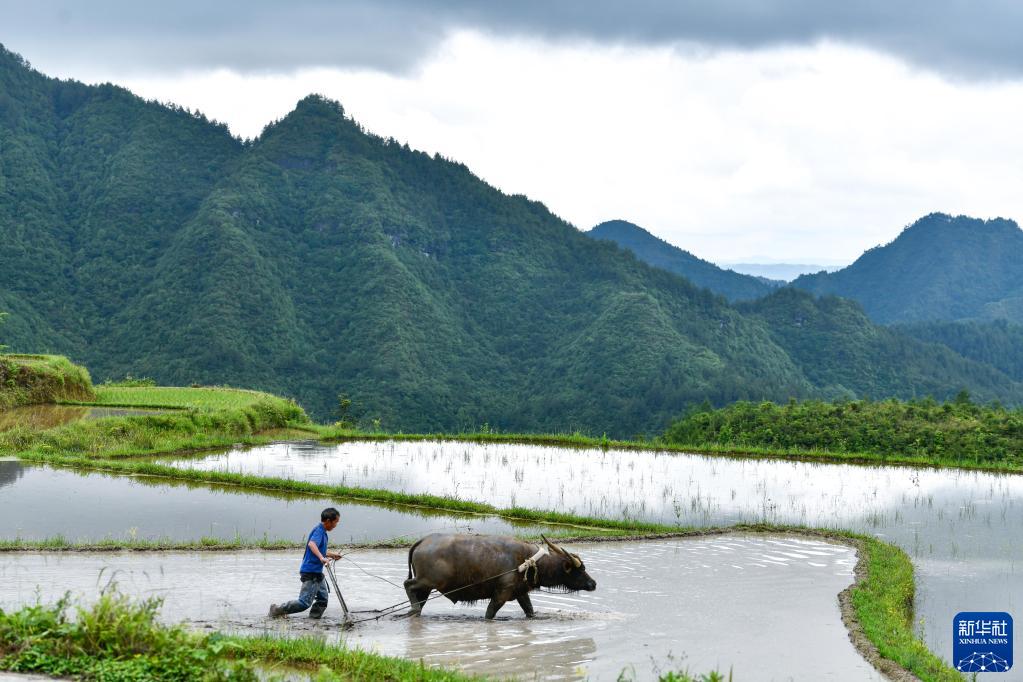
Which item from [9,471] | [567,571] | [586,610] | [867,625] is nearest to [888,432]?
[867,625]

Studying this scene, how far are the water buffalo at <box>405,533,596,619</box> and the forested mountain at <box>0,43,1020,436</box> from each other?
156 feet

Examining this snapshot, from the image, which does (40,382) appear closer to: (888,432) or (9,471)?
(9,471)

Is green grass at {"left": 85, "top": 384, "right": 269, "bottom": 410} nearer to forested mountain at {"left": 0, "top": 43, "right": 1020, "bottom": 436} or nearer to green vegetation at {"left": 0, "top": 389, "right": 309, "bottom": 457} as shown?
green vegetation at {"left": 0, "top": 389, "right": 309, "bottom": 457}

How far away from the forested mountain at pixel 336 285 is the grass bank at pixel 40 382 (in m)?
28.5

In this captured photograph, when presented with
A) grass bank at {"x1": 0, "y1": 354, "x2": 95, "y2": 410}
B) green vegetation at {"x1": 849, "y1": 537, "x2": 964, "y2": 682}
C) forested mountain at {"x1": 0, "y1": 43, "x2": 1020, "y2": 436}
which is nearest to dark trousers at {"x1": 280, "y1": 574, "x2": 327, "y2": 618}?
green vegetation at {"x1": 849, "y1": 537, "x2": 964, "y2": 682}

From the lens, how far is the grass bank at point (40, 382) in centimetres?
2675

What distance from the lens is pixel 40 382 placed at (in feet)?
91.3

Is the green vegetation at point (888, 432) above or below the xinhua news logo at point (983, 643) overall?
above

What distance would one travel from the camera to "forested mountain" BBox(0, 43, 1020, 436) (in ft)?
235

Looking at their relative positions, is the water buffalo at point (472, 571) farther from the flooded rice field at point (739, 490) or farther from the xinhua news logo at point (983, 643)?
the flooded rice field at point (739, 490)

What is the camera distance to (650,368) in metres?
76.7

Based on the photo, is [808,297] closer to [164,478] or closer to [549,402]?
[549,402]

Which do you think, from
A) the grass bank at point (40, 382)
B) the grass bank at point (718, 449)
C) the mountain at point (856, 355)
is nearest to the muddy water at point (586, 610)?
the grass bank at point (718, 449)

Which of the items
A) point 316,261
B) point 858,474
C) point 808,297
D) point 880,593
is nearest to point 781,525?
point 880,593
